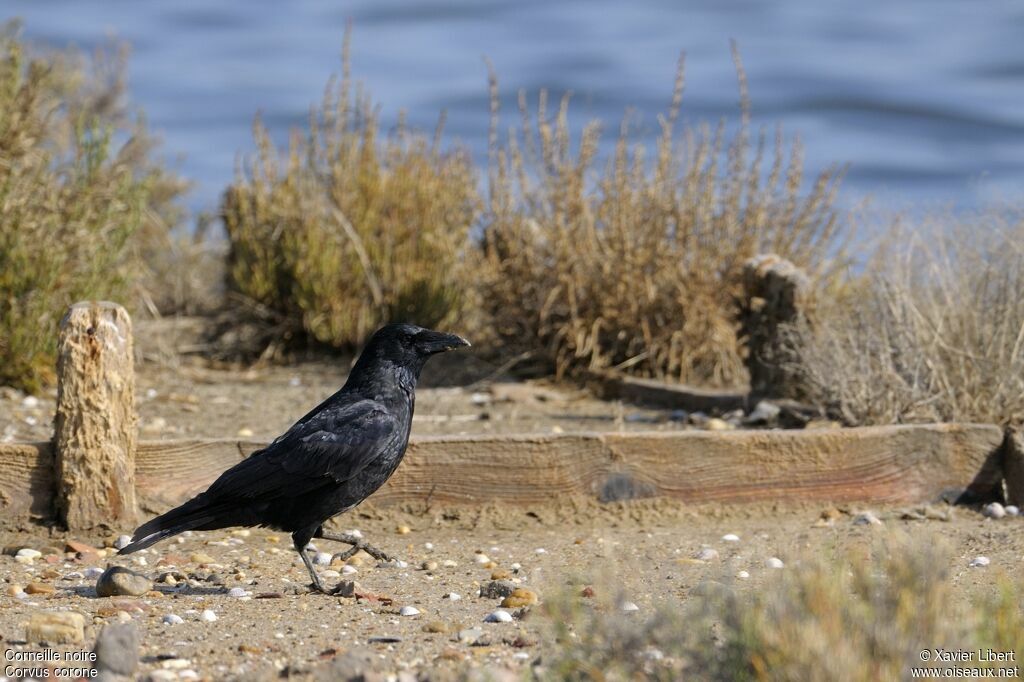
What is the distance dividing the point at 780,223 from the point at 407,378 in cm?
454

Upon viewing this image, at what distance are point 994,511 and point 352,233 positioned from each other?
5.05m

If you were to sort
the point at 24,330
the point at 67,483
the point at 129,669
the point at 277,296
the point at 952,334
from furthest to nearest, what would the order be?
the point at 277,296 < the point at 24,330 < the point at 952,334 < the point at 67,483 < the point at 129,669

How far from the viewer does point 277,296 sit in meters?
9.91

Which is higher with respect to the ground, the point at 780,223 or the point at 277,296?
the point at 780,223

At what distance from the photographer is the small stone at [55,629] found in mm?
3654

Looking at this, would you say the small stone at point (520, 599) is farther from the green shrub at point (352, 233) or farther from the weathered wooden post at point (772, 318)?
the green shrub at point (352, 233)

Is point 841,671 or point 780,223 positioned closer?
point 841,671

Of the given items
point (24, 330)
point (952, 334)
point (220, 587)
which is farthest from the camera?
point (24, 330)

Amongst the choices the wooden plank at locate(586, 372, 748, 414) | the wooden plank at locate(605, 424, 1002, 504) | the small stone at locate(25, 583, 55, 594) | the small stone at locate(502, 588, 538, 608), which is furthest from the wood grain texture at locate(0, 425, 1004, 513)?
the wooden plank at locate(586, 372, 748, 414)

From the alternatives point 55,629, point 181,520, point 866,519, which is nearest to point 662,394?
point 866,519

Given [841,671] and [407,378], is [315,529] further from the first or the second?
[841,671]

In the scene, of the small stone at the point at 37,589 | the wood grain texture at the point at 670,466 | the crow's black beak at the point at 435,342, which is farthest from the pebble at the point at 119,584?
the crow's black beak at the point at 435,342

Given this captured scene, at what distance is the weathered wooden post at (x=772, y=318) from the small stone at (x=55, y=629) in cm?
447

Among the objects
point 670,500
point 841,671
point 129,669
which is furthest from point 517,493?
point 841,671
